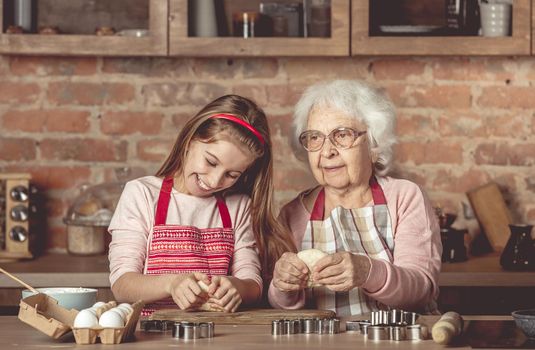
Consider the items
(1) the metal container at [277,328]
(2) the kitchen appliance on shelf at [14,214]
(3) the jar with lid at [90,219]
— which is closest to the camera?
(1) the metal container at [277,328]

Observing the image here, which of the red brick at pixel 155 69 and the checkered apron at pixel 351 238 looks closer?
the checkered apron at pixel 351 238

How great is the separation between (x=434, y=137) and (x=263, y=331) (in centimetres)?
201

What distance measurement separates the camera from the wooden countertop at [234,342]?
6.80 feet

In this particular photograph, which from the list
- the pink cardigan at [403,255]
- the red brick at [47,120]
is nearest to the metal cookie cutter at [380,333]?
the pink cardigan at [403,255]

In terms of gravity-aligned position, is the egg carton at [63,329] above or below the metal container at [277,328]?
above

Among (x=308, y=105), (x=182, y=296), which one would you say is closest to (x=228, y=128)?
(x=308, y=105)

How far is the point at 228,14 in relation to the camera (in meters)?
4.11

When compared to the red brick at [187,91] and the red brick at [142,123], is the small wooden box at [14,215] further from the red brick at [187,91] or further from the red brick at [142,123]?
the red brick at [187,91]

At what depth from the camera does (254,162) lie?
9.36 feet

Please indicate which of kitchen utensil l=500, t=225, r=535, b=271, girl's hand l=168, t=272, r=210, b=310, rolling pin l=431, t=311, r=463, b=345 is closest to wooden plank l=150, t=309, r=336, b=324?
girl's hand l=168, t=272, r=210, b=310

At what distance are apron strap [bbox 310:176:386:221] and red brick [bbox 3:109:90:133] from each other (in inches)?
56.6

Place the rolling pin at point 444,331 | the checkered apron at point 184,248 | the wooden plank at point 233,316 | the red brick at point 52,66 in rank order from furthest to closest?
the red brick at point 52,66, the checkered apron at point 184,248, the wooden plank at point 233,316, the rolling pin at point 444,331

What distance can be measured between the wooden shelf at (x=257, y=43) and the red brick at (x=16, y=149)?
727mm

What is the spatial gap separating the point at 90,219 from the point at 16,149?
0.48m
